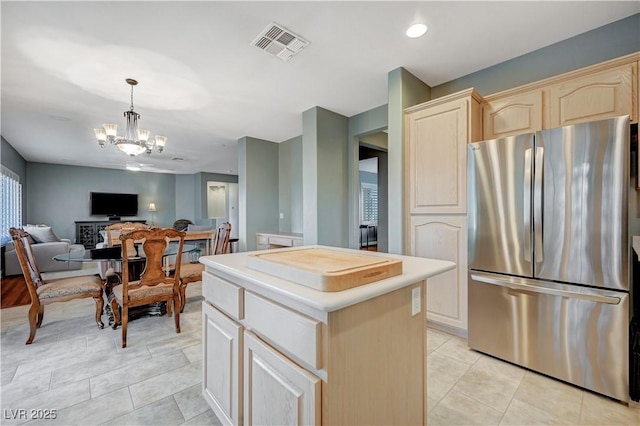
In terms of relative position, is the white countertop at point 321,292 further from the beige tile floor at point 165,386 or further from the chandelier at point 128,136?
the chandelier at point 128,136

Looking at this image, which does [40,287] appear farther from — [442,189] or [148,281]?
[442,189]

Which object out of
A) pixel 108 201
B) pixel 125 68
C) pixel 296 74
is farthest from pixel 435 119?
pixel 108 201

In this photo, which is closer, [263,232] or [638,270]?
[638,270]

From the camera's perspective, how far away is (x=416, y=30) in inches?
89.1

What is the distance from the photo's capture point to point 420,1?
1.96 m

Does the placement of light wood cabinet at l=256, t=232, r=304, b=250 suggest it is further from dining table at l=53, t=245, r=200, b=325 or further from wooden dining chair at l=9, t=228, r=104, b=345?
wooden dining chair at l=9, t=228, r=104, b=345

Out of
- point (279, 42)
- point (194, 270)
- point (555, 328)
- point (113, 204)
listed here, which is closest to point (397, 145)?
point (279, 42)

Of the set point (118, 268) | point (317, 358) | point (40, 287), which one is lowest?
point (40, 287)

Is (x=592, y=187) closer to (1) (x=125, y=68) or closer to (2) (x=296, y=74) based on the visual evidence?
(2) (x=296, y=74)

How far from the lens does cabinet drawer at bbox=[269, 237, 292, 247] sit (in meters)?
4.65

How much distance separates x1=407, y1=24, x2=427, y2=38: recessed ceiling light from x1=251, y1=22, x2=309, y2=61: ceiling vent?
87 cm

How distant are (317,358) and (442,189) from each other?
2.23 m

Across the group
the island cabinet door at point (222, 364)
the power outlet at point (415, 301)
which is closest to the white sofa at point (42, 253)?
the island cabinet door at point (222, 364)

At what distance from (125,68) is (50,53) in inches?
21.9
